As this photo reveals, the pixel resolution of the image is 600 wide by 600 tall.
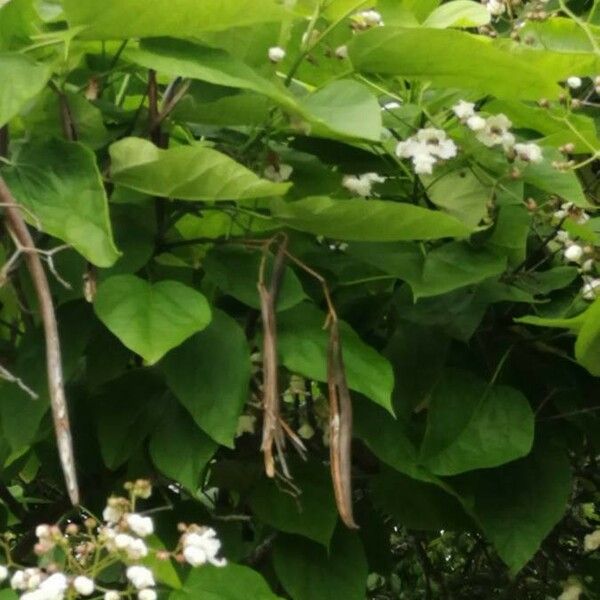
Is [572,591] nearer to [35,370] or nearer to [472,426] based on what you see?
[472,426]

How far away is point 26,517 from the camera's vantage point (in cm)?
111

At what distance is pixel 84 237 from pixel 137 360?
214 mm

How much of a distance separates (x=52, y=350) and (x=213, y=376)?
6.0 inches

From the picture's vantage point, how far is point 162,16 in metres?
0.77

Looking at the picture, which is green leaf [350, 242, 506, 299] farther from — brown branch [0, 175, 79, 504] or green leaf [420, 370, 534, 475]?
brown branch [0, 175, 79, 504]

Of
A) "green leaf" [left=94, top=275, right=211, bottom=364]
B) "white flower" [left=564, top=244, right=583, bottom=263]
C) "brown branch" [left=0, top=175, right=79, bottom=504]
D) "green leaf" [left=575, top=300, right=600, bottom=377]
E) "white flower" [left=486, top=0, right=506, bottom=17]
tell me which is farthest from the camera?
"white flower" [left=486, top=0, right=506, bottom=17]

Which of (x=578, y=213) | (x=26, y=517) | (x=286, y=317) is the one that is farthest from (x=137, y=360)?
(x=578, y=213)

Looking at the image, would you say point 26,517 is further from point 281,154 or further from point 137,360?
point 281,154

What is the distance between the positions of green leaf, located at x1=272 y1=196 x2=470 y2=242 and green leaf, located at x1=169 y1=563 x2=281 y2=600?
225mm

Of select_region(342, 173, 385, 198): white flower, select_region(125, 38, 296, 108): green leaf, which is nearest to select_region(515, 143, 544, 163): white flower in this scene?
select_region(342, 173, 385, 198): white flower

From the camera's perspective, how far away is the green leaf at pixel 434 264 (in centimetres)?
91

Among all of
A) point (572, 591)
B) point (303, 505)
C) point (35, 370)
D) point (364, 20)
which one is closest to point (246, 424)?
point (303, 505)

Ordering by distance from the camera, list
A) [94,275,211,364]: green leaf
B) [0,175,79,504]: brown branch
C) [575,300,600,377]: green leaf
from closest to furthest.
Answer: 1. [0,175,79,504]: brown branch
2. [94,275,211,364]: green leaf
3. [575,300,600,377]: green leaf

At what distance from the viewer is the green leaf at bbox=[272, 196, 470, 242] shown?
808 millimetres
